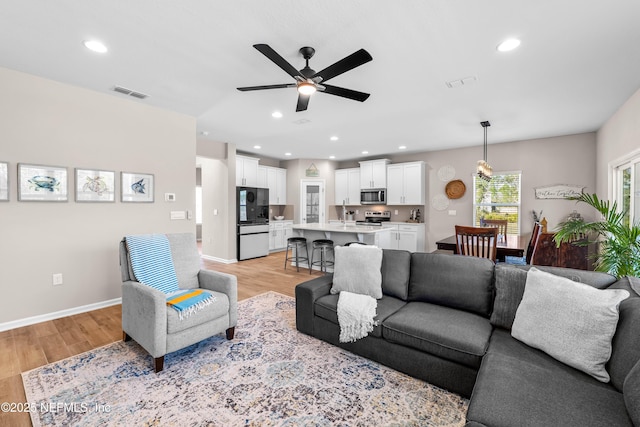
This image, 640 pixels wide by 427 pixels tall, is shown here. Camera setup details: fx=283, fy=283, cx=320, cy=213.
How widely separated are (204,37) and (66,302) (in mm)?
3419

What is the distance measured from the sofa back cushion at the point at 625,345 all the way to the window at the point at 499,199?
454cm

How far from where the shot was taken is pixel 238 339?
9.14 feet

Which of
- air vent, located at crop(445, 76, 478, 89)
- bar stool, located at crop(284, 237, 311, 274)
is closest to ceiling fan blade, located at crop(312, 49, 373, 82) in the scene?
air vent, located at crop(445, 76, 478, 89)

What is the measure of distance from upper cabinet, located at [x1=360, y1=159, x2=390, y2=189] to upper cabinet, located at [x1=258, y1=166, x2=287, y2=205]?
A: 2283 millimetres

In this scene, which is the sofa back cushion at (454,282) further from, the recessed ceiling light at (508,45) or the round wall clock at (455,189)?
the round wall clock at (455,189)

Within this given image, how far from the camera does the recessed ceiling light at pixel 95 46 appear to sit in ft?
8.10

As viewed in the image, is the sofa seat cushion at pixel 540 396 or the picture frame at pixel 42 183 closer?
the sofa seat cushion at pixel 540 396

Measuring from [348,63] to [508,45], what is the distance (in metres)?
1.41

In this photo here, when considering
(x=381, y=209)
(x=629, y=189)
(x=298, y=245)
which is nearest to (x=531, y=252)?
(x=629, y=189)

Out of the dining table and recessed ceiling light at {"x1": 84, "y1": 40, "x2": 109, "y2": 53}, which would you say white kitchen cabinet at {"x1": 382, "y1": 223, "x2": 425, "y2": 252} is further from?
recessed ceiling light at {"x1": 84, "y1": 40, "x2": 109, "y2": 53}

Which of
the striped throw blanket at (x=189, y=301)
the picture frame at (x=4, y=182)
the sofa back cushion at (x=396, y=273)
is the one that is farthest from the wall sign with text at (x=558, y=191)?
the picture frame at (x=4, y=182)

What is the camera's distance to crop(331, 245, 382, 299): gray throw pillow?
2.74 meters

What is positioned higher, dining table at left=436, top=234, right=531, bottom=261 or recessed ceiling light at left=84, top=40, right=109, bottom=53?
recessed ceiling light at left=84, top=40, right=109, bottom=53

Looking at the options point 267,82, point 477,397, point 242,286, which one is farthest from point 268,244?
point 477,397
